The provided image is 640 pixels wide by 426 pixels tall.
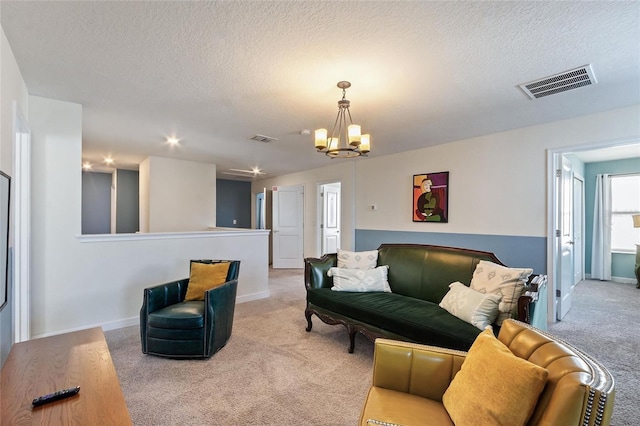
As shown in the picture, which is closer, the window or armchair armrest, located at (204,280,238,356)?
armchair armrest, located at (204,280,238,356)

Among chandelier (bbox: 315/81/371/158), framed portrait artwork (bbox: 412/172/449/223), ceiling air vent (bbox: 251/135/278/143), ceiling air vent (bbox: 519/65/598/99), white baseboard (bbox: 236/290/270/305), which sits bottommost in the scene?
white baseboard (bbox: 236/290/270/305)

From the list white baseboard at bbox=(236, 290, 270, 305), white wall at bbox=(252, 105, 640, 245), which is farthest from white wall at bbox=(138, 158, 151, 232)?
white wall at bbox=(252, 105, 640, 245)

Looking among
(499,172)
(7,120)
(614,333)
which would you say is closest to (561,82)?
(499,172)

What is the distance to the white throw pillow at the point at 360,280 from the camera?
124 inches

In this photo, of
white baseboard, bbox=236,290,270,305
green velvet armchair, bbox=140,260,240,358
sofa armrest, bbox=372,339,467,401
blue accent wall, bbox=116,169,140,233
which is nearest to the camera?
sofa armrest, bbox=372,339,467,401

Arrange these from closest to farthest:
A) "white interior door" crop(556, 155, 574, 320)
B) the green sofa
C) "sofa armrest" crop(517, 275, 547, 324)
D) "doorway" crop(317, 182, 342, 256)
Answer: "sofa armrest" crop(517, 275, 547, 324) → the green sofa → "white interior door" crop(556, 155, 574, 320) → "doorway" crop(317, 182, 342, 256)

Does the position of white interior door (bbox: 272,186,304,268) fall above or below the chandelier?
below

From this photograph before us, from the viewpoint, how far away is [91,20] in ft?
5.86

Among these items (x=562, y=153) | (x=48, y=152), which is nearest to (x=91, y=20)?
(x=48, y=152)

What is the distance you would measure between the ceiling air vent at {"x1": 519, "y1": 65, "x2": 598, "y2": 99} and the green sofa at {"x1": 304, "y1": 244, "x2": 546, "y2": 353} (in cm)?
150

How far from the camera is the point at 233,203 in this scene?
29.2 ft

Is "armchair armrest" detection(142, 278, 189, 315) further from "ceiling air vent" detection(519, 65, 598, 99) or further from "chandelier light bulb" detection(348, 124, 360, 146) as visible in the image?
"ceiling air vent" detection(519, 65, 598, 99)

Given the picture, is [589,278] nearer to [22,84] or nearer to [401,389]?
[401,389]

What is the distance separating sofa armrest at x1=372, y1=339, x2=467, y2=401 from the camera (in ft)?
4.74
